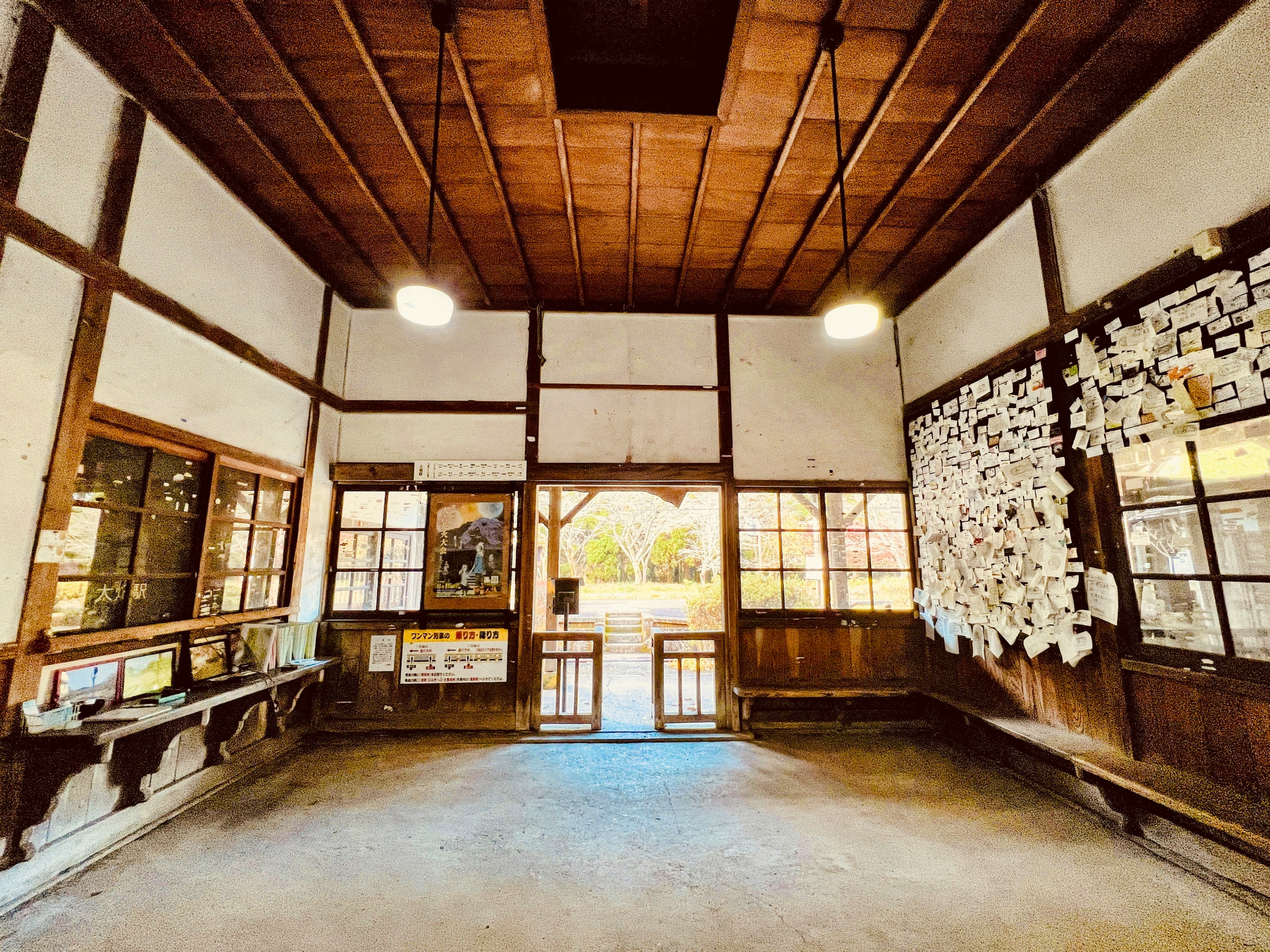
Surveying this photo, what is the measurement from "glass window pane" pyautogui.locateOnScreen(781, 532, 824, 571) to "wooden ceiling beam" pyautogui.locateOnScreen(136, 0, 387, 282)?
452cm

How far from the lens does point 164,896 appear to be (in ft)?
7.89

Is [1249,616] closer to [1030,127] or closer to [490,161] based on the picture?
[1030,127]

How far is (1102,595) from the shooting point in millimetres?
3174

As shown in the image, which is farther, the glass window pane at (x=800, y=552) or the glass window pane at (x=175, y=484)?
the glass window pane at (x=800, y=552)

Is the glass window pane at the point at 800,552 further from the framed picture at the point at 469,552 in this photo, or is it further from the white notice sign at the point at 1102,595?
the framed picture at the point at 469,552

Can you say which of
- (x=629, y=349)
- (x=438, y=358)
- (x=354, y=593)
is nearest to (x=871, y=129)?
(x=629, y=349)

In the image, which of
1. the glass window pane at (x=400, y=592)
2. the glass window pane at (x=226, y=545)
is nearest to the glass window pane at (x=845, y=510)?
the glass window pane at (x=400, y=592)

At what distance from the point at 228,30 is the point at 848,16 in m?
3.05

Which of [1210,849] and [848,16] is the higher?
[848,16]

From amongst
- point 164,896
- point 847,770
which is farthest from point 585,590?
point 164,896

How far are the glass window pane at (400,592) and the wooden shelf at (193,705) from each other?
2.03ft

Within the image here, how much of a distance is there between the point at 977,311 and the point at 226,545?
6.03m

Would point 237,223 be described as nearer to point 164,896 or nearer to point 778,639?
point 164,896

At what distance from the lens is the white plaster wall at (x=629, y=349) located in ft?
17.3
